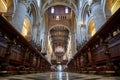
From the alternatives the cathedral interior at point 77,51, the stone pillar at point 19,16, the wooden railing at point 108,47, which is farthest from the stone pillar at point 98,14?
the stone pillar at point 19,16

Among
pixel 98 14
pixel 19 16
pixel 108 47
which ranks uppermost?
pixel 98 14

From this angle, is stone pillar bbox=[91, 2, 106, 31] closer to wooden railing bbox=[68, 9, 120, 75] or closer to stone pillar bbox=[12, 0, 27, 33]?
wooden railing bbox=[68, 9, 120, 75]

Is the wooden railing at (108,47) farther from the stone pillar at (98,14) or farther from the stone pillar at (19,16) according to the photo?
the stone pillar at (19,16)

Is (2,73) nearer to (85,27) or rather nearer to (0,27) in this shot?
(0,27)

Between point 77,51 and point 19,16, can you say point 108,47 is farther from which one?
point 77,51

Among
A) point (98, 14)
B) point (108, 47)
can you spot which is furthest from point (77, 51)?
point (108, 47)

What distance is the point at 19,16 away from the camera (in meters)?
9.24

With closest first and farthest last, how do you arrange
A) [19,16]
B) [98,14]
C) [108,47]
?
[108,47] < [19,16] < [98,14]

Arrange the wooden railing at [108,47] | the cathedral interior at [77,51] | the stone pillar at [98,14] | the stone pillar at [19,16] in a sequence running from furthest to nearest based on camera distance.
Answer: the stone pillar at [98,14]
the stone pillar at [19,16]
the cathedral interior at [77,51]
the wooden railing at [108,47]

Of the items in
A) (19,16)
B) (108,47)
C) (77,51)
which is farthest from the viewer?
(77,51)

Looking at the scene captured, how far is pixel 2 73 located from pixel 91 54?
3.54 meters

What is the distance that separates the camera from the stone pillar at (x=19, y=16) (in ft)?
29.4

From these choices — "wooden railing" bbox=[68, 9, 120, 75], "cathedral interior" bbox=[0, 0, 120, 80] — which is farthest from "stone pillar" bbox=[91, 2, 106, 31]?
"wooden railing" bbox=[68, 9, 120, 75]

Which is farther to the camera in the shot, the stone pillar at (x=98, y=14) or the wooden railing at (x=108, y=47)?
the stone pillar at (x=98, y=14)
